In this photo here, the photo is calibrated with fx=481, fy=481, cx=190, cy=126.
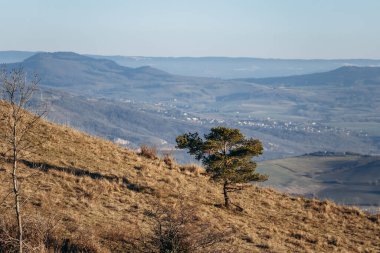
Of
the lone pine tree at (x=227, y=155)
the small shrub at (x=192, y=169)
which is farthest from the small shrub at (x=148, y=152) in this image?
the lone pine tree at (x=227, y=155)

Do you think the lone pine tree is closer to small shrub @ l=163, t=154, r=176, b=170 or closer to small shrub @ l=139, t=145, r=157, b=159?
small shrub @ l=163, t=154, r=176, b=170

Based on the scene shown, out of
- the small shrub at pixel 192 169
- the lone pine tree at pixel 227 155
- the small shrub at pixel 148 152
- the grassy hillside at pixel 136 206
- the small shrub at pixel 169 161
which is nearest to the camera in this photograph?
the grassy hillside at pixel 136 206

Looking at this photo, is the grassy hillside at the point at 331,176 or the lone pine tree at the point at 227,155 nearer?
the lone pine tree at the point at 227,155

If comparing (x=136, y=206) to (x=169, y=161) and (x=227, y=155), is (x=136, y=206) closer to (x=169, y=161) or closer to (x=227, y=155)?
(x=227, y=155)

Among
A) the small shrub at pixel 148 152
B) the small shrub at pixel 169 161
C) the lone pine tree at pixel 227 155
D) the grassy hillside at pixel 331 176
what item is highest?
the lone pine tree at pixel 227 155

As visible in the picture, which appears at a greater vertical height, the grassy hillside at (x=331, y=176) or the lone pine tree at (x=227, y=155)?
the lone pine tree at (x=227, y=155)

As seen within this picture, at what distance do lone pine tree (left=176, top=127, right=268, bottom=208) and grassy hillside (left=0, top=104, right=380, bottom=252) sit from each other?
4.65ft

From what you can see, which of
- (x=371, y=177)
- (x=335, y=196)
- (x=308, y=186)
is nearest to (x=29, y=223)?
(x=335, y=196)

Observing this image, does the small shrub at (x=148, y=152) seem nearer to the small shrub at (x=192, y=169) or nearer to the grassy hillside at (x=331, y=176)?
the small shrub at (x=192, y=169)

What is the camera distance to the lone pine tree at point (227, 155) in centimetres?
1998

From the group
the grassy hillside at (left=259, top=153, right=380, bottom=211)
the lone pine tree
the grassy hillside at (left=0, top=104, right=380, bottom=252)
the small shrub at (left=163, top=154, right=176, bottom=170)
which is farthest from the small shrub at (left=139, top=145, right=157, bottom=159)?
the grassy hillside at (left=259, top=153, right=380, bottom=211)

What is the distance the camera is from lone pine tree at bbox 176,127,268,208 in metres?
20.0

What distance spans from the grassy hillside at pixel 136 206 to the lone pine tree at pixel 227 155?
142cm

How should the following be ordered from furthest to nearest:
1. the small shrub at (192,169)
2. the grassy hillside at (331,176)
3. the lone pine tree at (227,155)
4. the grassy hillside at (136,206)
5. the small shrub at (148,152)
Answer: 1. the grassy hillside at (331,176)
2. the small shrub at (148,152)
3. the small shrub at (192,169)
4. the lone pine tree at (227,155)
5. the grassy hillside at (136,206)
